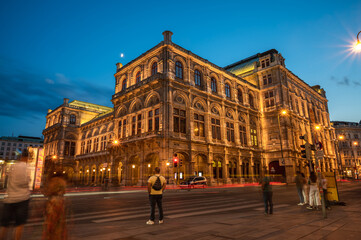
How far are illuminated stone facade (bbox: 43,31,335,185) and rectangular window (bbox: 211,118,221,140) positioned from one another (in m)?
0.06

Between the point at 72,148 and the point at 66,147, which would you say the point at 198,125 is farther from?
the point at 66,147

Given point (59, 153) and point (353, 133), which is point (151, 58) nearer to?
point (59, 153)

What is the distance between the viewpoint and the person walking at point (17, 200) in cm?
434

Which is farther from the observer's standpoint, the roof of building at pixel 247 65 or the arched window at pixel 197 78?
the roof of building at pixel 247 65

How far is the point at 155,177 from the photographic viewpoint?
7219 millimetres

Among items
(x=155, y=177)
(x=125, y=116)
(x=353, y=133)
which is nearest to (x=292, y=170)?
(x=125, y=116)

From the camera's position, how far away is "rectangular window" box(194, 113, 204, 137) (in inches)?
1366

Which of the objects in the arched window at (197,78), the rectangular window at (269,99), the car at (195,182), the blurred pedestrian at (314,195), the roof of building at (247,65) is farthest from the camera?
the roof of building at (247,65)

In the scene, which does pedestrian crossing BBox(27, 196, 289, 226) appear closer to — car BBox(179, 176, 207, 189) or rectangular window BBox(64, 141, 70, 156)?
car BBox(179, 176, 207, 189)

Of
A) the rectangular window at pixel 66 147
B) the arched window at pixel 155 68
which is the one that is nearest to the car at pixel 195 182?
the arched window at pixel 155 68

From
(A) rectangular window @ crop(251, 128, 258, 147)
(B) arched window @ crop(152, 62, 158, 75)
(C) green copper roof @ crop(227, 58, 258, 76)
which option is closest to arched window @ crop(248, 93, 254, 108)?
(A) rectangular window @ crop(251, 128, 258, 147)

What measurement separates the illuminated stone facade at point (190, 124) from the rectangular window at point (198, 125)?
6.0 inches

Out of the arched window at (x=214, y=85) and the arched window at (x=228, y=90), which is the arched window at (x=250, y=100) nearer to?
the arched window at (x=228, y=90)

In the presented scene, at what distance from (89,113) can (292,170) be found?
50085 mm
